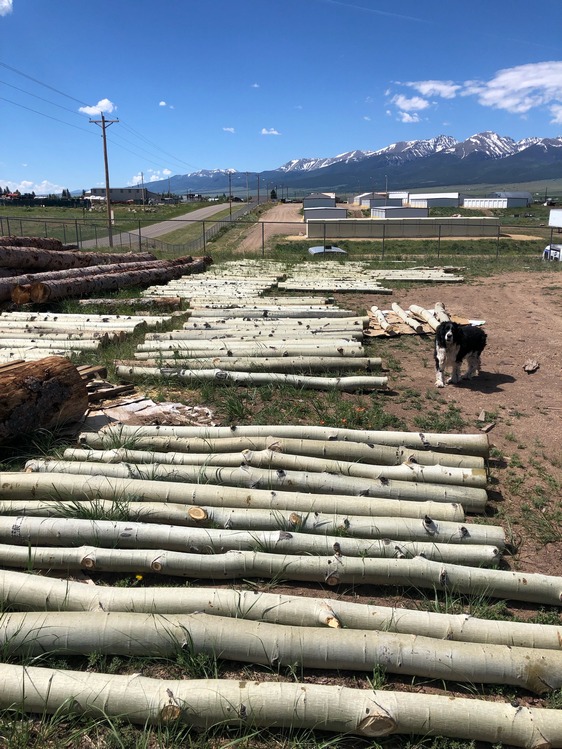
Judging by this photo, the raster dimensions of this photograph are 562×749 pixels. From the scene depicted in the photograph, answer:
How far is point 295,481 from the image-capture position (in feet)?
15.8

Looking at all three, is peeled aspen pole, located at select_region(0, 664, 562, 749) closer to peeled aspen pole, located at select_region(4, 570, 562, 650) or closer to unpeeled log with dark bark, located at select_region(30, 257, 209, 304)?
peeled aspen pole, located at select_region(4, 570, 562, 650)

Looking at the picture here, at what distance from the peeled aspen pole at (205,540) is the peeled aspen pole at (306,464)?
1.08 metres

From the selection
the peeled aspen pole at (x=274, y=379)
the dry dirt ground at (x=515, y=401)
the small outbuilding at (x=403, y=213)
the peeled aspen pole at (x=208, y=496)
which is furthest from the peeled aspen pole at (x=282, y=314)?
the small outbuilding at (x=403, y=213)

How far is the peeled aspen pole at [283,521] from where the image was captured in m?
4.20

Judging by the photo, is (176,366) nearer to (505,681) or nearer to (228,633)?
(228,633)

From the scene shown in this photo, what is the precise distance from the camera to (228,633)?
304cm

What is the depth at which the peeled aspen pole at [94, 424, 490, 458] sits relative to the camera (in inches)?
225

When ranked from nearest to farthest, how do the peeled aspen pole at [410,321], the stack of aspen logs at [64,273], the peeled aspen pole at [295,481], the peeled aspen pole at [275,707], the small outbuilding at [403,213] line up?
1. the peeled aspen pole at [275,707]
2. the peeled aspen pole at [295,481]
3. the peeled aspen pole at [410,321]
4. the stack of aspen logs at [64,273]
5. the small outbuilding at [403,213]

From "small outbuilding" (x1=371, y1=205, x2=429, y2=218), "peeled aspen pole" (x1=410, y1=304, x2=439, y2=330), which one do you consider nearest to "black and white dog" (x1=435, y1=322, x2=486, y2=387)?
"peeled aspen pole" (x1=410, y1=304, x2=439, y2=330)

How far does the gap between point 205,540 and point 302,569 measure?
72 centimetres

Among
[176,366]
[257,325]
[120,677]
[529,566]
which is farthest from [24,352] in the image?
[529,566]

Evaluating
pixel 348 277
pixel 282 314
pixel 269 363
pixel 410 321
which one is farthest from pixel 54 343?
pixel 348 277

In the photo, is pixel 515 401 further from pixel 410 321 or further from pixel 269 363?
pixel 410 321

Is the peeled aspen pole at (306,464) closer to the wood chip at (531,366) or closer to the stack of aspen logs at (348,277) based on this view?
the wood chip at (531,366)
